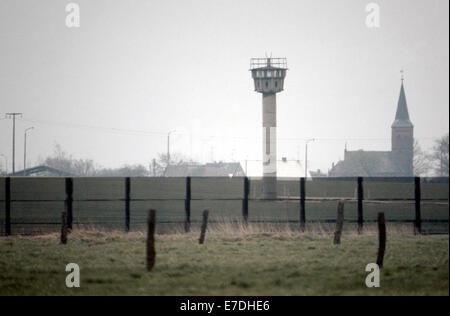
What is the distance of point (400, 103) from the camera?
15550 centimetres

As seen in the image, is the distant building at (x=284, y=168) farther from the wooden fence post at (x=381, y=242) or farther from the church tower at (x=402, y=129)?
the wooden fence post at (x=381, y=242)

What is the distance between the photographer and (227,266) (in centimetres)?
1336

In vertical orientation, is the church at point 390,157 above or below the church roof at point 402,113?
below

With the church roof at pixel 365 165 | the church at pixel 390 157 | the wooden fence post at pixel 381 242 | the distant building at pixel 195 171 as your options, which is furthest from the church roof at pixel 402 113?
the wooden fence post at pixel 381 242

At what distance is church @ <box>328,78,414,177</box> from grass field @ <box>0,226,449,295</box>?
106 metres

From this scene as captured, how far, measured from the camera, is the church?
130450 millimetres

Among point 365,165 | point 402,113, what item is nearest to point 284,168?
point 365,165

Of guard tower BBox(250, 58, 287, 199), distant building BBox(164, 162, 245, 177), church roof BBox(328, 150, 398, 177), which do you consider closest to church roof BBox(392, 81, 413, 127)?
church roof BBox(328, 150, 398, 177)

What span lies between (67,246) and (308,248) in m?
6.78

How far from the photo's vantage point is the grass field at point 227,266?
11188 millimetres

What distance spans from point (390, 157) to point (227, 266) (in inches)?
5425

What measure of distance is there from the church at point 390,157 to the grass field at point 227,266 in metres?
106

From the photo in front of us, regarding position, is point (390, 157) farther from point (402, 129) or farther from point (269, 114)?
point (269, 114)
